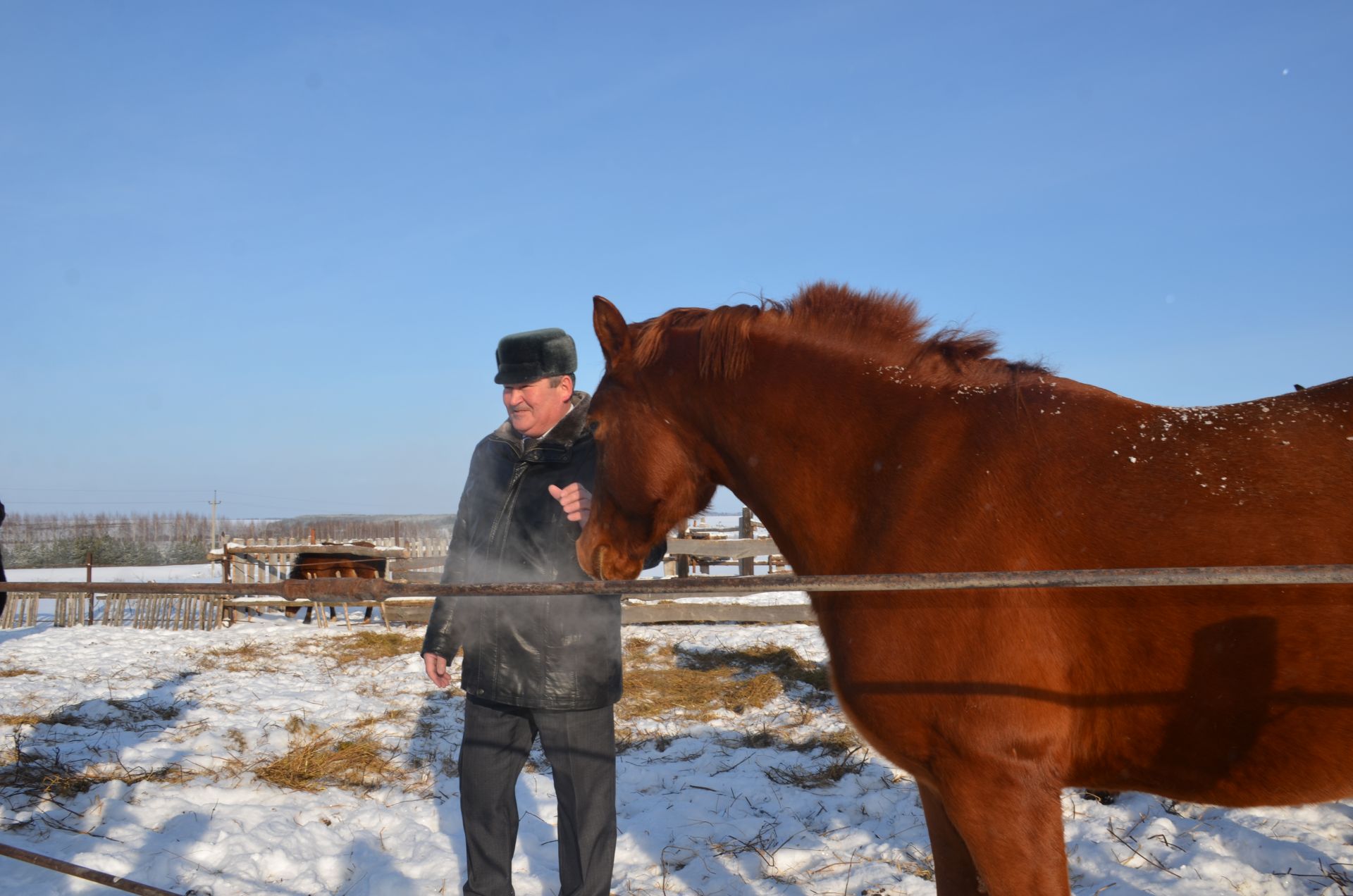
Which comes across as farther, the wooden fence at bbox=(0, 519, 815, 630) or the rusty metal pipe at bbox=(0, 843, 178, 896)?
the wooden fence at bbox=(0, 519, 815, 630)

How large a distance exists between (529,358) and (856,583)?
181cm

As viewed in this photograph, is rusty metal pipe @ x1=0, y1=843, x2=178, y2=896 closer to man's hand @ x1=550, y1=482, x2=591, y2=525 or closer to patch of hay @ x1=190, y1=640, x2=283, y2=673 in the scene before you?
man's hand @ x1=550, y1=482, x2=591, y2=525

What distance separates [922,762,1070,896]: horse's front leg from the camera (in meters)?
1.83

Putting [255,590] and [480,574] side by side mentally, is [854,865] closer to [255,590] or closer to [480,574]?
[480,574]

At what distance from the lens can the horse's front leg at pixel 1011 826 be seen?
1.83 meters

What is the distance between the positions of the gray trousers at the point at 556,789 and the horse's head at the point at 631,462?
62 centimetres

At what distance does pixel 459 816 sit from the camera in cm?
459

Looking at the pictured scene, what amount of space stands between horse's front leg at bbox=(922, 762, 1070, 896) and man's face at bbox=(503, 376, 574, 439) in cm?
187

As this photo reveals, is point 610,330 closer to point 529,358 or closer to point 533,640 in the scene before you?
point 529,358

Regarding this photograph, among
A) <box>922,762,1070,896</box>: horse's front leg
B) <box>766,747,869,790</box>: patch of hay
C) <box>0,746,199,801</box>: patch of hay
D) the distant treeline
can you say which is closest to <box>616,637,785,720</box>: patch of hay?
<box>766,747,869,790</box>: patch of hay

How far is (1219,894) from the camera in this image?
10.5 feet

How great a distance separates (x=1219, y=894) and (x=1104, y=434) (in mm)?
2417

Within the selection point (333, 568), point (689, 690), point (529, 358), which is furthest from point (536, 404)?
point (333, 568)

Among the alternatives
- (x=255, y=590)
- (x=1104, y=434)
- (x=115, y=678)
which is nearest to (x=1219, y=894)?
(x=1104, y=434)
